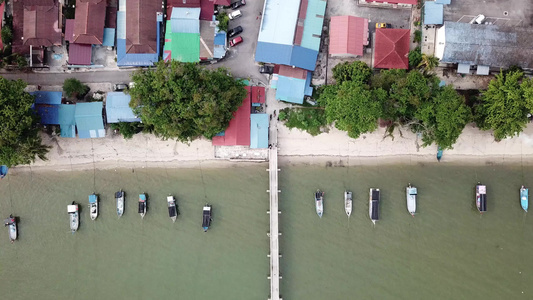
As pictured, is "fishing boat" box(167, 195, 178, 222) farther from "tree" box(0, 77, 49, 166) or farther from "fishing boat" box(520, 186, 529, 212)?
"fishing boat" box(520, 186, 529, 212)

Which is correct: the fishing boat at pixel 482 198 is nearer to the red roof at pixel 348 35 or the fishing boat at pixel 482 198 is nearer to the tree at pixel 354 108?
the tree at pixel 354 108

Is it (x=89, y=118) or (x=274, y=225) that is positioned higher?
(x=89, y=118)

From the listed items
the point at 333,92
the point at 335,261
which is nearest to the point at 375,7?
the point at 333,92

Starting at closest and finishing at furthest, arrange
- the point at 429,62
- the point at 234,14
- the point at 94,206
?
the point at 429,62 < the point at 234,14 < the point at 94,206

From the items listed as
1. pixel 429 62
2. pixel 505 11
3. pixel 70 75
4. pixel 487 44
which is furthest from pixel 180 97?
pixel 505 11

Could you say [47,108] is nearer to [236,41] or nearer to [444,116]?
[236,41]

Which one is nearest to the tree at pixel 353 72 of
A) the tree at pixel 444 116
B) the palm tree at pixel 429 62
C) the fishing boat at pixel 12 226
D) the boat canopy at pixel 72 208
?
the palm tree at pixel 429 62

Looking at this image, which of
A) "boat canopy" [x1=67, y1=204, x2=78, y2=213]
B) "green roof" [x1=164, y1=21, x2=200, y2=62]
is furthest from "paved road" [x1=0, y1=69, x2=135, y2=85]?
"boat canopy" [x1=67, y1=204, x2=78, y2=213]
